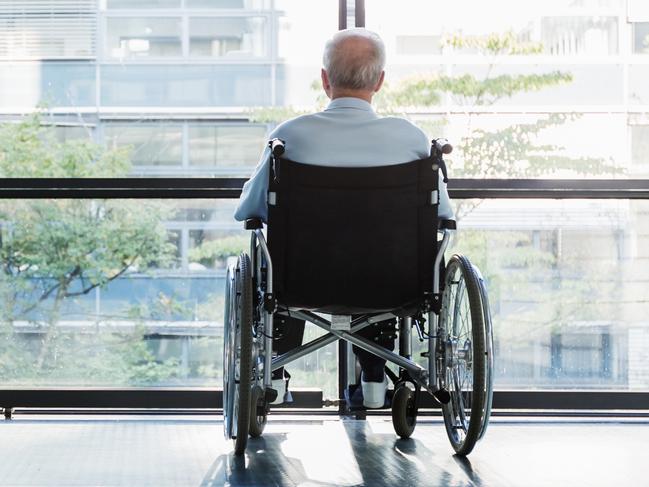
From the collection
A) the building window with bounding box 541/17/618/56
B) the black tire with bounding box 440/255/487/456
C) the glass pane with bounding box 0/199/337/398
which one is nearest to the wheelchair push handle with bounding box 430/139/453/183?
the black tire with bounding box 440/255/487/456

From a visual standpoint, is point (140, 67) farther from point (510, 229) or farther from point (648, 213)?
point (648, 213)

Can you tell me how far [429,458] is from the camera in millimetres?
2715

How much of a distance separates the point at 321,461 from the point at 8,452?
810 millimetres

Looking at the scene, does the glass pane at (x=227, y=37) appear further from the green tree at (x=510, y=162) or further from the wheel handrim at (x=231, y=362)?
the wheel handrim at (x=231, y=362)

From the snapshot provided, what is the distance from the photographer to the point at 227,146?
346 cm

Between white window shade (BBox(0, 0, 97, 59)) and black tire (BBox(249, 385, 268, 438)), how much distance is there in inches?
53.0

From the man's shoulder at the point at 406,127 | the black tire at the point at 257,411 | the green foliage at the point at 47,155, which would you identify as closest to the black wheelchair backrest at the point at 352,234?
the man's shoulder at the point at 406,127

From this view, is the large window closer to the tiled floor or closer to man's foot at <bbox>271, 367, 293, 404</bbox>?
the tiled floor

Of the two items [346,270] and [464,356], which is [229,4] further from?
[464,356]

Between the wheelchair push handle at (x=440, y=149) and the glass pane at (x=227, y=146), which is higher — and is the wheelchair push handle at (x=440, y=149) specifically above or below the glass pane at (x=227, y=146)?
below

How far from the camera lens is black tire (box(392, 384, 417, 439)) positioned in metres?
2.89

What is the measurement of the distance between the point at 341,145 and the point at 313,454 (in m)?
0.81

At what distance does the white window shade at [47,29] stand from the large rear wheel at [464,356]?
58.4 inches

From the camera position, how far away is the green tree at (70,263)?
3371mm
